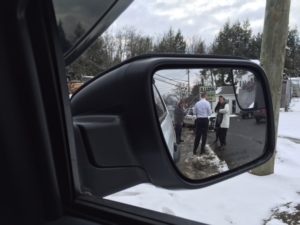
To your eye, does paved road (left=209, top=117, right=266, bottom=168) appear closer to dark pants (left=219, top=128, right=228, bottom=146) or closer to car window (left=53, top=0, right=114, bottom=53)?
dark pants (left=219, top=128, right=228, bottom=146)

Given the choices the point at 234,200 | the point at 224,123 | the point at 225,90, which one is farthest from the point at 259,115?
the point at 234,200

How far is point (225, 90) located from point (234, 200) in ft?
11.8

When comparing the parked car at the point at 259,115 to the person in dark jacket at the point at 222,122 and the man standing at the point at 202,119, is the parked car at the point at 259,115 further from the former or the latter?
the man standing at the point at 202,119

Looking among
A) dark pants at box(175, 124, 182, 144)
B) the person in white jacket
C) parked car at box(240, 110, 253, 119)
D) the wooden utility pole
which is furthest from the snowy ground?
dark pants at box(175, 124, 182, 144)

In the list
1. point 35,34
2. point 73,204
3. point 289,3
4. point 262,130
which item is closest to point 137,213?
point 73,204

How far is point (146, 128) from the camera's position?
982mm

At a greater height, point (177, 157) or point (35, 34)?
point (35, 34)

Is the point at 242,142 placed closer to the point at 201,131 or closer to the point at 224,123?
the point at 224,123

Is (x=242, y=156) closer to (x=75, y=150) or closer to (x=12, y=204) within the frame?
(x=75, y=150)

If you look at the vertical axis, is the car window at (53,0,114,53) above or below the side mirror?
above

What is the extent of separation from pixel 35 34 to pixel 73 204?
1.32 ft

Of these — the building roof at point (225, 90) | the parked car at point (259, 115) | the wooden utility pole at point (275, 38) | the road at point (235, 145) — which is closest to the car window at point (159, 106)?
the road at point (235, 145)

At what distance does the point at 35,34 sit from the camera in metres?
0.95

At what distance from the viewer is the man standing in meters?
1.15
